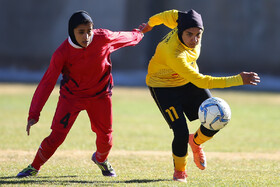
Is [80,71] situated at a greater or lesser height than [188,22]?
lesser

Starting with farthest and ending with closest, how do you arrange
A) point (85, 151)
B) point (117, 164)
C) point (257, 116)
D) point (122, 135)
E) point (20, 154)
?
point (257, 116) < point (122, 135) < point (85, 151) < point (20, 154) < point (117, 164)

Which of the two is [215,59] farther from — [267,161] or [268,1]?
[267,161]

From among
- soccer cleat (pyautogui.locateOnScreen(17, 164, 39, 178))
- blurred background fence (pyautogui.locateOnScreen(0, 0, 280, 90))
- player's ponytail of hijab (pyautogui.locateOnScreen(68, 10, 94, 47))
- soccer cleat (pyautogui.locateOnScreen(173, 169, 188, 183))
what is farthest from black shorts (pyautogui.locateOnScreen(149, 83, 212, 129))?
blurred background fence (pyautogui.locateOnScreen(0, 0, 280, 90))

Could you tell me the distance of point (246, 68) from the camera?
90.8 ft

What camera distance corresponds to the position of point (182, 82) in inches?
281

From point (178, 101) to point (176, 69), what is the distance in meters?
0.56

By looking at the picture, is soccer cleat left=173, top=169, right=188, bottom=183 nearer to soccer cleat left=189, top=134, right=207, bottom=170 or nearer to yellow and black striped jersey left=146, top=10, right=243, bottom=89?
soccer cleat left=189, top=134, right=207, bottom=170

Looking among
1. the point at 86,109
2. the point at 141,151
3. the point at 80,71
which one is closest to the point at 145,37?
the point at 141,151

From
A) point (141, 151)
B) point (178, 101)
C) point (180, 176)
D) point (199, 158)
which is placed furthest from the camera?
point (141, 151)

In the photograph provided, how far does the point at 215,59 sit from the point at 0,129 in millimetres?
18119

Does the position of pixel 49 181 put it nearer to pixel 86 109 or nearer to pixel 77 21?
pixel 86 109

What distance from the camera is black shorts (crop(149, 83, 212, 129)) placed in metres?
6.85

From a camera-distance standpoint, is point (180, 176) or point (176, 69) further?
point (180, 176)

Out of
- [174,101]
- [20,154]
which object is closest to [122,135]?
[20,154]
